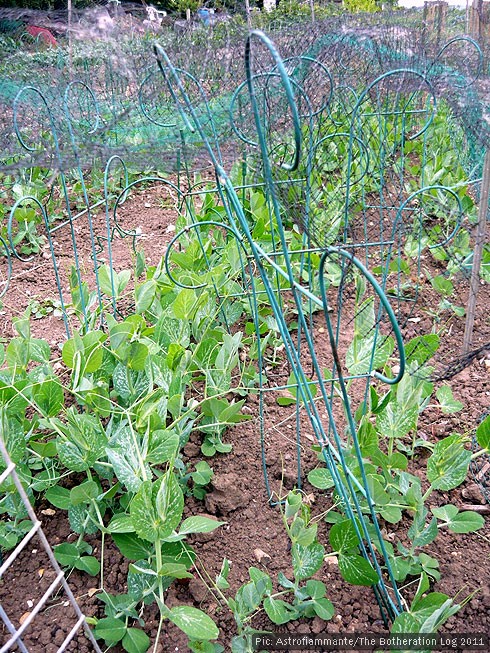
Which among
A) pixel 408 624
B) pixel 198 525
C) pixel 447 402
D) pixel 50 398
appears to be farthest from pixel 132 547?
pixel 447 402

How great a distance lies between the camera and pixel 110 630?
1166mm

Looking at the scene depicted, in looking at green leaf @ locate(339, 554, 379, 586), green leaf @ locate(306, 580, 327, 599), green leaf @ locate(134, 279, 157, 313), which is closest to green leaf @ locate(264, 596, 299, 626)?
green leaf @ locate(306, 580, 327, 599)

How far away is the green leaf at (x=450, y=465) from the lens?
1262 mm

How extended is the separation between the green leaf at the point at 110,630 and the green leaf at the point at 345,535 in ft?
1.55

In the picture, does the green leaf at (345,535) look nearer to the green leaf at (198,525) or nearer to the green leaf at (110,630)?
the green leaf at (198,525)

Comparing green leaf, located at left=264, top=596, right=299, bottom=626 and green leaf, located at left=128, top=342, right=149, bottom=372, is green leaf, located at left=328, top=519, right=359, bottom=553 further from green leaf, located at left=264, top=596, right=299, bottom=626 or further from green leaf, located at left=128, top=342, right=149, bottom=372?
green leaf, located at left=128, top=342, right=149, bottom=372

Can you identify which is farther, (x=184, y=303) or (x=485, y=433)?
(x=184, y=303)

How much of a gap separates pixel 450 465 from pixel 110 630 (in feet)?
2.61

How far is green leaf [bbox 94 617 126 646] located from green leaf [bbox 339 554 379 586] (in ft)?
1.53

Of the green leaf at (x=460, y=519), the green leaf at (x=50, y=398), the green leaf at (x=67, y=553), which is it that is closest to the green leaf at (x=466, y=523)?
the green leaf at (x=460, y=519)

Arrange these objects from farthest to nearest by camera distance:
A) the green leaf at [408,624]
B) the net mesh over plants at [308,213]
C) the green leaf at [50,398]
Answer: the green leaf at [50,398] → the net mesh over plants at [308,213] → the green leaf at [408,624]

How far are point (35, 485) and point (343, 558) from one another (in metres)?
0.74

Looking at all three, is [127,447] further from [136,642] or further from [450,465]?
[450,465]

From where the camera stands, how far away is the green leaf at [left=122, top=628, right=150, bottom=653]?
3.78 ft
